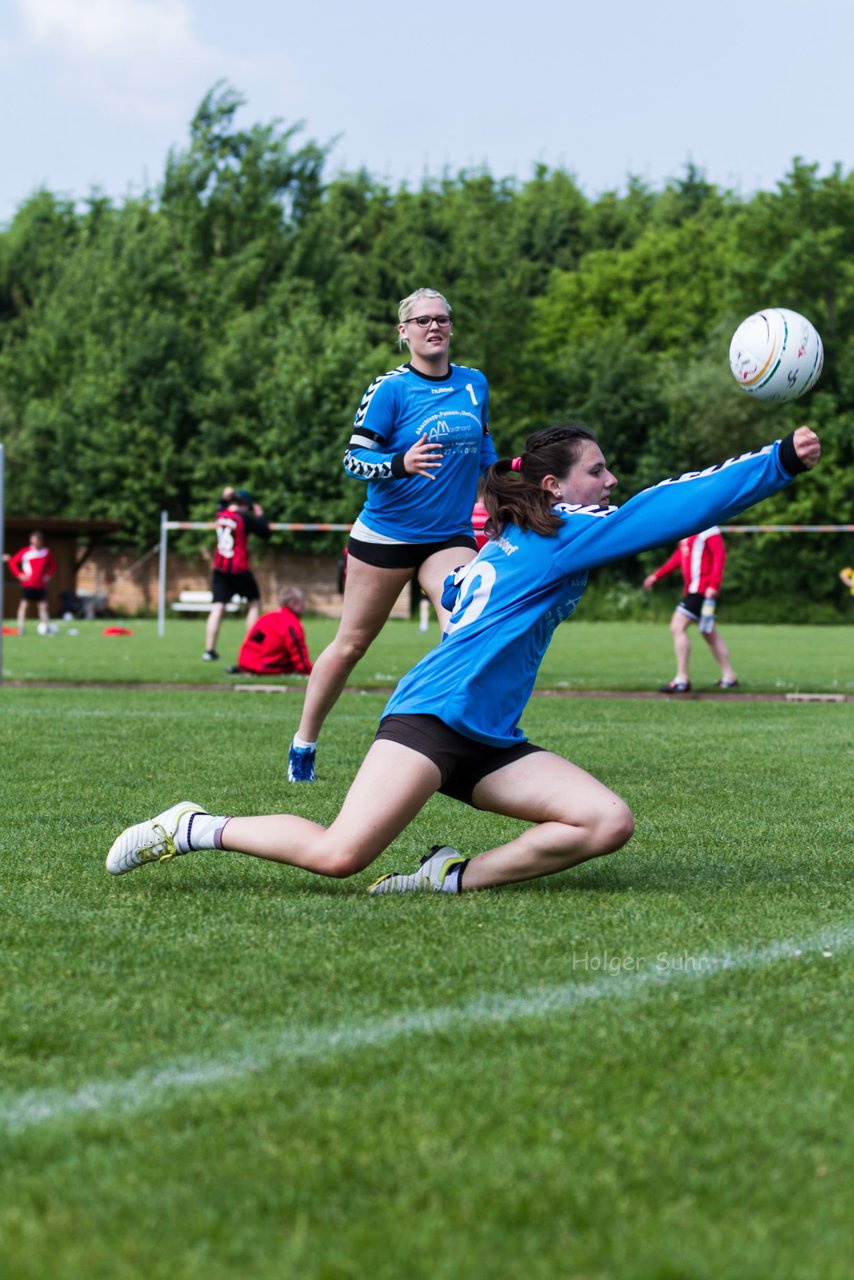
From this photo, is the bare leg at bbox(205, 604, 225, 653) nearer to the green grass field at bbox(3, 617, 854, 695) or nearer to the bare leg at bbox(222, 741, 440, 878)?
the green grass field at bbox(3, 617, 854, 695)

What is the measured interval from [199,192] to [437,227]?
36.7 ft

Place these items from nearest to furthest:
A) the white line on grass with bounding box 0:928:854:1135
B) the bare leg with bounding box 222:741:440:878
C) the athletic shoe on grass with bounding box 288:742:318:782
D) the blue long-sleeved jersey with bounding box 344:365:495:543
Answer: the white line on grass with bounding box 0:928:854:1135
the bare leg with bounding box 222:741:440:878
the blue long-sleeved jersey with bounding box 344:365:495:543
the athletic shoe on grass with bounding box 288:742:318:782

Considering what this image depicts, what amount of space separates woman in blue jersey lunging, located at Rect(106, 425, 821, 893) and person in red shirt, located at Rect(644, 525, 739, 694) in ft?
32.9

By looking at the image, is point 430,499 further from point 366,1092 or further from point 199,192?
point 199,192

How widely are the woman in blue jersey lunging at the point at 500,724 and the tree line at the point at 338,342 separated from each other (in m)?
40.7

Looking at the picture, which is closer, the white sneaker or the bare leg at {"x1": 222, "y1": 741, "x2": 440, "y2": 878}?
the bare leg at {"x1": 222, "y1": 741, "x2": 440, "y2": 878}

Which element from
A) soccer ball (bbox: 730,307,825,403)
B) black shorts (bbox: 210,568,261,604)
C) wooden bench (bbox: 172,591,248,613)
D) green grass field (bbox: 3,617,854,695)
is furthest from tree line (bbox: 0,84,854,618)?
soccer ball (bbox: 730,307,825,403)

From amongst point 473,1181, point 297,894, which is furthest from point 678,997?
point 297,894

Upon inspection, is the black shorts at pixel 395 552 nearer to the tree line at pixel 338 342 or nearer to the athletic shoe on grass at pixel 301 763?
the athletic shoe on grass at pixel 301 763

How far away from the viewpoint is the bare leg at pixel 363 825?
4.49 metres

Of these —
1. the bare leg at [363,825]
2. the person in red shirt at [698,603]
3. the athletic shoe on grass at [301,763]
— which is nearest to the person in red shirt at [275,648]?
the person in red shirt at [698,603]

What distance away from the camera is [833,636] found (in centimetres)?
3266

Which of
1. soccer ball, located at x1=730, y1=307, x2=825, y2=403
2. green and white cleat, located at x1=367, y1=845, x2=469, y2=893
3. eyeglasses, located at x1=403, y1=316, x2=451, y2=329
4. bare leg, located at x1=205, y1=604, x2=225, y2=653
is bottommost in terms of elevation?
bare leg, located at x1=205, y1=604, x2=225, y2=653

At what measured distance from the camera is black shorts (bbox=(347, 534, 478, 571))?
737 centimetres
